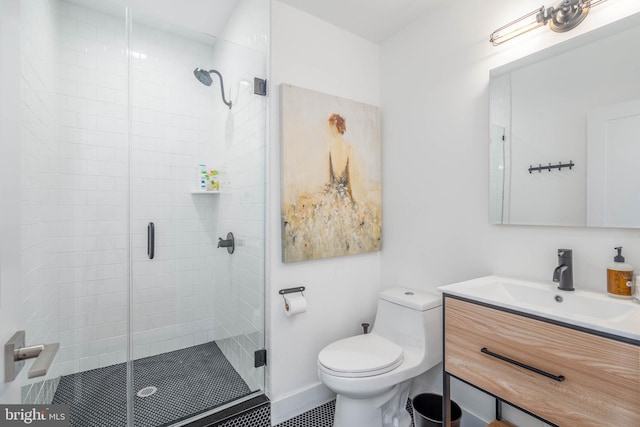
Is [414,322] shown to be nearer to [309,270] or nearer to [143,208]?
[309,270]

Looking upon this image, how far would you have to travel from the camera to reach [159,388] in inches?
67.4

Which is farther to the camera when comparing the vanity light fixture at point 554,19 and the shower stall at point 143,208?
the shower stall at point 143,208

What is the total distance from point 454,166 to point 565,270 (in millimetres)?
766

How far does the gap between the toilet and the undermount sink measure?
389 mm

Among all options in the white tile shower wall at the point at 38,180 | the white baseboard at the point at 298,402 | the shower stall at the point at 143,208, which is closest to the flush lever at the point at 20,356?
the white tile shower wall at the point at 38,180

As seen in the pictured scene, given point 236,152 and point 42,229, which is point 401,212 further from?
point 42,229

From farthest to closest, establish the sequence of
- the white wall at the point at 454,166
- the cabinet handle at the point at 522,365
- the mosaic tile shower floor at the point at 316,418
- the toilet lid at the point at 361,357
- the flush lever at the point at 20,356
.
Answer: the mosaic tile shower floor at the point at 316,418, the toilet lid at the point at 361,357, the white wall at the point at 454,166, the cabinet handle at the point at 522,365, the flush lever at the point at 20,356

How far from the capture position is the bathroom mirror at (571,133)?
117cm

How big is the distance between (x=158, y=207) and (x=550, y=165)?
2.11m

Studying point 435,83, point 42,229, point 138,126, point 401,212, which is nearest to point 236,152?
point 138,126

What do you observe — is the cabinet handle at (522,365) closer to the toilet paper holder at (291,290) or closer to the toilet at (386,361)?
the toilet at (386,361)

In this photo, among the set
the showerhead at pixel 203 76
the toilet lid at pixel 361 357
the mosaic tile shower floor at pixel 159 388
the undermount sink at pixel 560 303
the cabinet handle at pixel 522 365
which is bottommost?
the mosaic tile shower floor at pixel 159 388

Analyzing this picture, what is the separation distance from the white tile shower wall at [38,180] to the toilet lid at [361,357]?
120 cm

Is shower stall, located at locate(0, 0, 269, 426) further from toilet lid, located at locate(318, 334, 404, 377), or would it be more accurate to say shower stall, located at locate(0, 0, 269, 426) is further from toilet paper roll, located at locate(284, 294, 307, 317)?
toilet lid, located at locate(318, 334, 404, 377)
